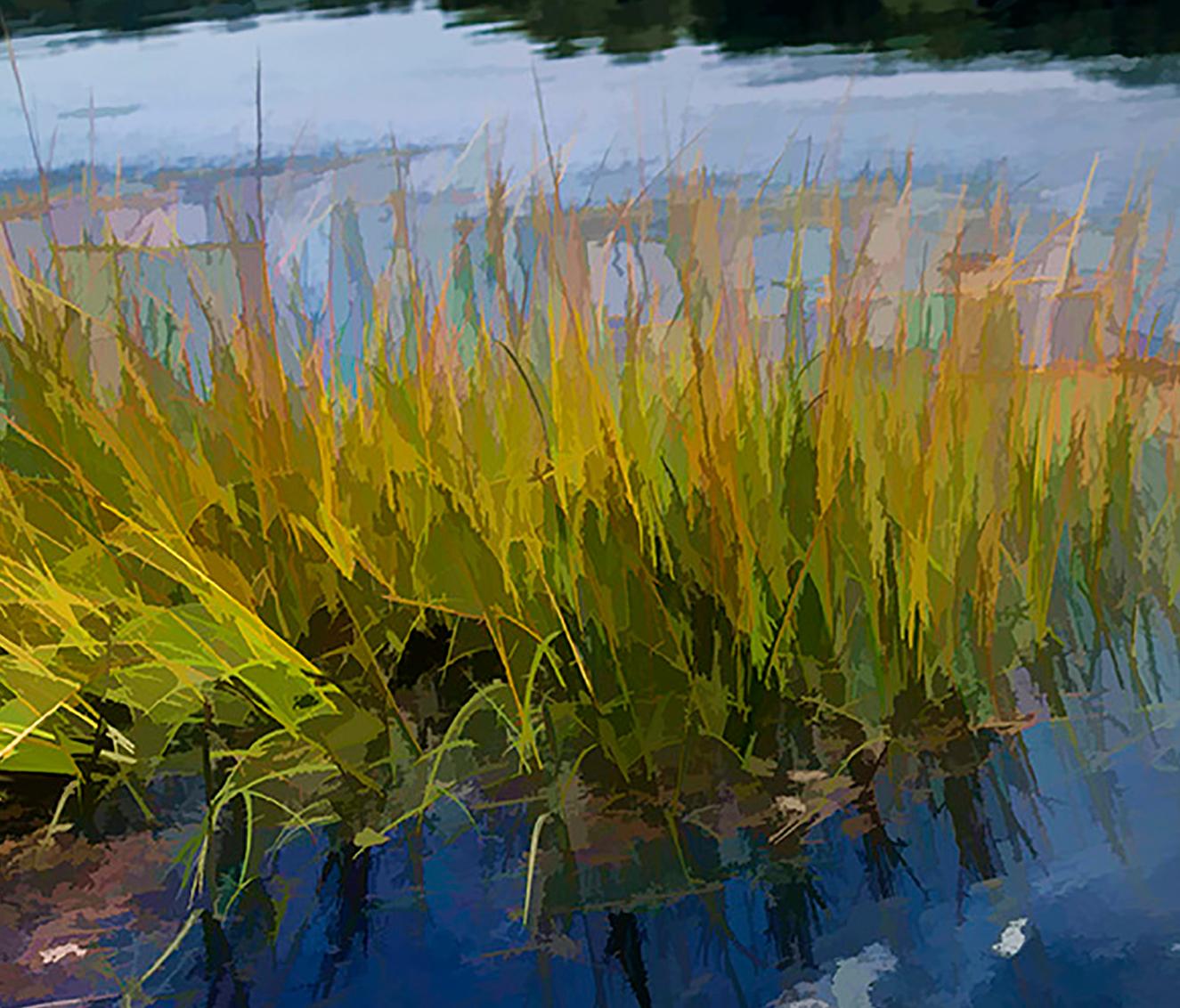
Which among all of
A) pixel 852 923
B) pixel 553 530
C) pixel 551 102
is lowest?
pixel 852 923

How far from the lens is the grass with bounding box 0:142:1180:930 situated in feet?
2.55

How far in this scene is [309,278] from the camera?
4.03 feet

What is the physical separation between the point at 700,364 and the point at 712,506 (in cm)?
12

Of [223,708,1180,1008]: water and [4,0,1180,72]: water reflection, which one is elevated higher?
[4,0,1180,72]: water reflection

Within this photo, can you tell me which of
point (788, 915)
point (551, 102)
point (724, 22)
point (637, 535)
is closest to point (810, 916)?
point (788, 915)

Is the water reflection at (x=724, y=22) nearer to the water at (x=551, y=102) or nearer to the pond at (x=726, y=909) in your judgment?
the water at (x=551, y=102)

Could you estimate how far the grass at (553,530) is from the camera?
2.55ft

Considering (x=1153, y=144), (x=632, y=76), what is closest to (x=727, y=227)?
(x=632, y=76)

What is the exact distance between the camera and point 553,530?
0.83 meters

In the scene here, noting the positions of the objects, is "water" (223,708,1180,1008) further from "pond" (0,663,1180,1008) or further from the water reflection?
the water reflection

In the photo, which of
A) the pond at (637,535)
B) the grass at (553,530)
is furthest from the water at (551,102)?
the grass at (553,530)

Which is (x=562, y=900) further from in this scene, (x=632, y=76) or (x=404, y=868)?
(x=632, y=76)

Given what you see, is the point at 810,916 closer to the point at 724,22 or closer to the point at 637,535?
the point at 637,535

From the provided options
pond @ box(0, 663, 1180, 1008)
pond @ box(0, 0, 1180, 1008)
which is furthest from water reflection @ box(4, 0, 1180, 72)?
pond @ box(0, 663, 1180, 1008)
